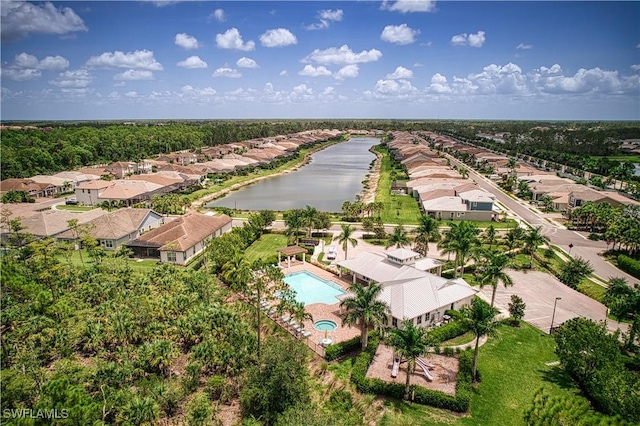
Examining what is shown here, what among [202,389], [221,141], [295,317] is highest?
[221,141]

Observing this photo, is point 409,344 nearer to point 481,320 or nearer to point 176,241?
point 481,320

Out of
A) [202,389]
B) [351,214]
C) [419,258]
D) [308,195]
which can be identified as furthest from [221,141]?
[202,389]

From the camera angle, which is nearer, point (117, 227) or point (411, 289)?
point (411, 289)

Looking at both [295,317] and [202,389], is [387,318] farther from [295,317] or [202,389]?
[202,389]

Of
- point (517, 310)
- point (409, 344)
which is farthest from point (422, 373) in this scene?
point (517, 310)

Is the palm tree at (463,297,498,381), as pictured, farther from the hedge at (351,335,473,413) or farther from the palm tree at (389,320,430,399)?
the palm tree at (389,320,430,399)
